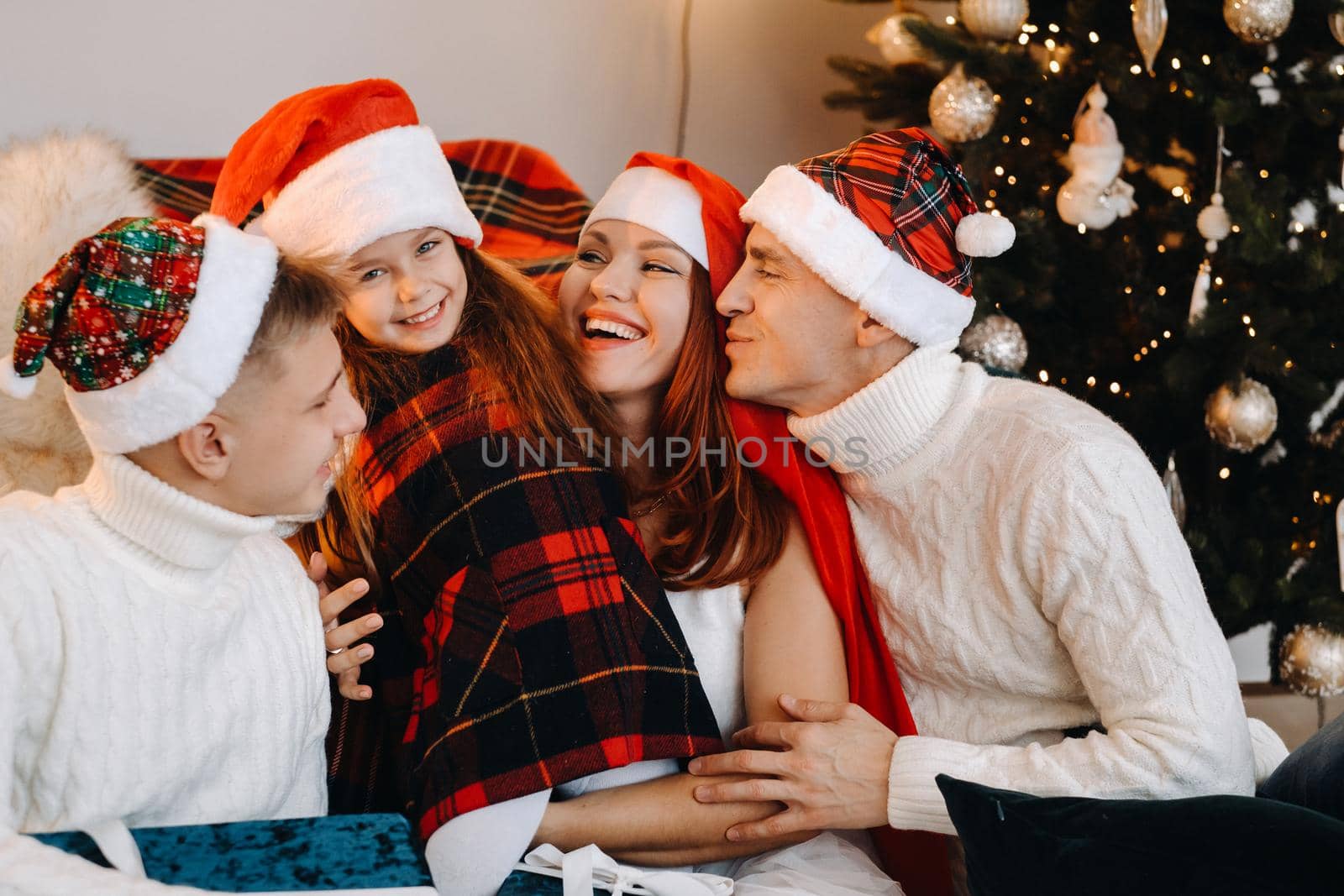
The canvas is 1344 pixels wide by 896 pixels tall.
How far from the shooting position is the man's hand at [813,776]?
154 cm

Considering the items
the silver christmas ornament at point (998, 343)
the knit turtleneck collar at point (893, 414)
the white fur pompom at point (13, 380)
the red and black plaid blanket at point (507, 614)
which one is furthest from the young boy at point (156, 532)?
the silver christmas ornament at point (998, 343)

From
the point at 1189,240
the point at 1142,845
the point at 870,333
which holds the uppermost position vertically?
the point at 1189,240

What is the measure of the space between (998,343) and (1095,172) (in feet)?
1.26

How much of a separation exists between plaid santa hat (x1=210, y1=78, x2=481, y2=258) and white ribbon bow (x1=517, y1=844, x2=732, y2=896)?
2.79 feet

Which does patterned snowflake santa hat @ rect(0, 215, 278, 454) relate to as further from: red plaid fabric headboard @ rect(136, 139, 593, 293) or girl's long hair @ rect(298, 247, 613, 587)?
red plaid fabric headboard @ rect(136, 139, 593, 293)

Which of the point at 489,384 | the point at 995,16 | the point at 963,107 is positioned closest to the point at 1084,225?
the point at 963,107

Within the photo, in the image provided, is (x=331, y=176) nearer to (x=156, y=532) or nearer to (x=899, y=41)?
(x=156, y=532)

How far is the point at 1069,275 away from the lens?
2.63 meters

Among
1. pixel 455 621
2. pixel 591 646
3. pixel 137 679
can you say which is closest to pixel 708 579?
pixel 591 646

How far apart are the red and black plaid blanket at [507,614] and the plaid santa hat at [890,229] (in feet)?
1.47

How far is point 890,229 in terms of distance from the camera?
5.59 ft

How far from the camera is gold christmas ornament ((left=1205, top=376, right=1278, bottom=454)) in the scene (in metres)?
2.39

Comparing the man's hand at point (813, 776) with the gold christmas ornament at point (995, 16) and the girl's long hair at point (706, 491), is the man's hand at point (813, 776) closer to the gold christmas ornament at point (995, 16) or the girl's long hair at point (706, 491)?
the girl's long hair at point (706, 491)

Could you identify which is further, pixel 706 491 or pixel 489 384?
pixel 706 491
